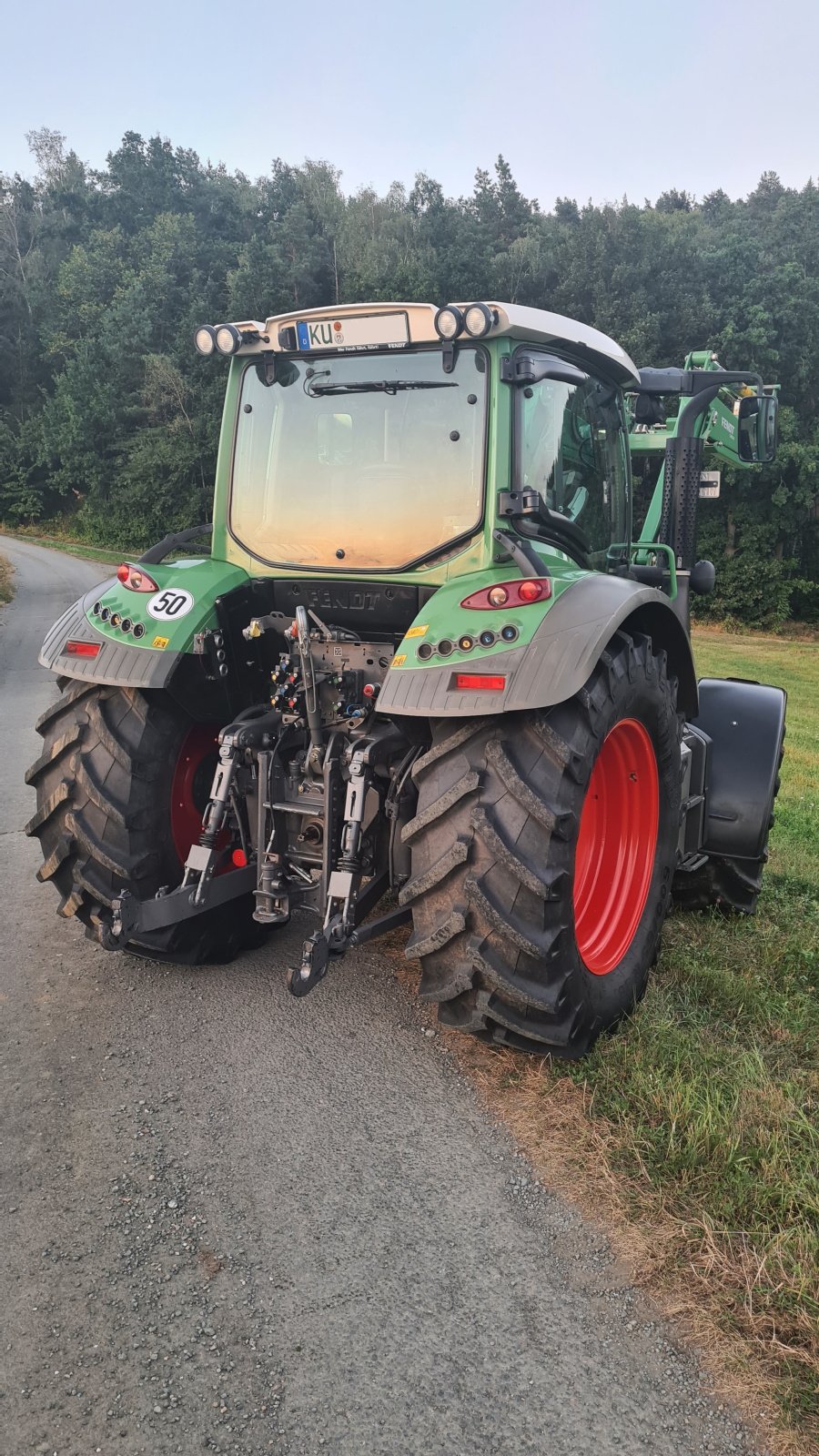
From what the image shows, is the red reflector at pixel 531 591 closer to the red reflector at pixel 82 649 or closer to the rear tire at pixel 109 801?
the rear tire at pixel 109 801

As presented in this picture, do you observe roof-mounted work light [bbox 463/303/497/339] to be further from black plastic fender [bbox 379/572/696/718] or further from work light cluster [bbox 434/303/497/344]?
black plastic fender [bbox 379/572/696/718]

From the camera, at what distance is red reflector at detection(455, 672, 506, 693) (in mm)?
2770

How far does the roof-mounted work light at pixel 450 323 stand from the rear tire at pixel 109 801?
1.62 meters

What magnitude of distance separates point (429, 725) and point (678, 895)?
2.11 meters

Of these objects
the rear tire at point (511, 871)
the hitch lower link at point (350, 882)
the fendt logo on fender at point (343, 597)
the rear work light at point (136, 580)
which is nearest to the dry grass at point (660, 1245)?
the rear tire at point (511, 871)

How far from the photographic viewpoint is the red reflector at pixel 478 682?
2.77 m

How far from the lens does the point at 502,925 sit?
8.94 feet

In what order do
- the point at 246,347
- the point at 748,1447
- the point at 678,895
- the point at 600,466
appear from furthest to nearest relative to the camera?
1. the point at 678,895
2. the point at 600,466
3. the point at 246,347
4. the point at 748,1447

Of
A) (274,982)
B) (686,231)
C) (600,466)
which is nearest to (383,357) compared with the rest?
(600,466)

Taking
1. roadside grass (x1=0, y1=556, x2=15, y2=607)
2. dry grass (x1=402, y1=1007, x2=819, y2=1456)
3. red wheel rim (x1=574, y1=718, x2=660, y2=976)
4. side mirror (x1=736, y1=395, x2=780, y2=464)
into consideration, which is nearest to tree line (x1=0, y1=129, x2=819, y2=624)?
roadside grass (x1=0, y1=556, x2=15, y2=607)

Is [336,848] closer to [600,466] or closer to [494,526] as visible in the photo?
[494,526]

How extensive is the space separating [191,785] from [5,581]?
18.3 metres

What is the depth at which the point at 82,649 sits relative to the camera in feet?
11.7

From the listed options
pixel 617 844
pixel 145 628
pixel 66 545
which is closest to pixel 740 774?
pixel 617 844
